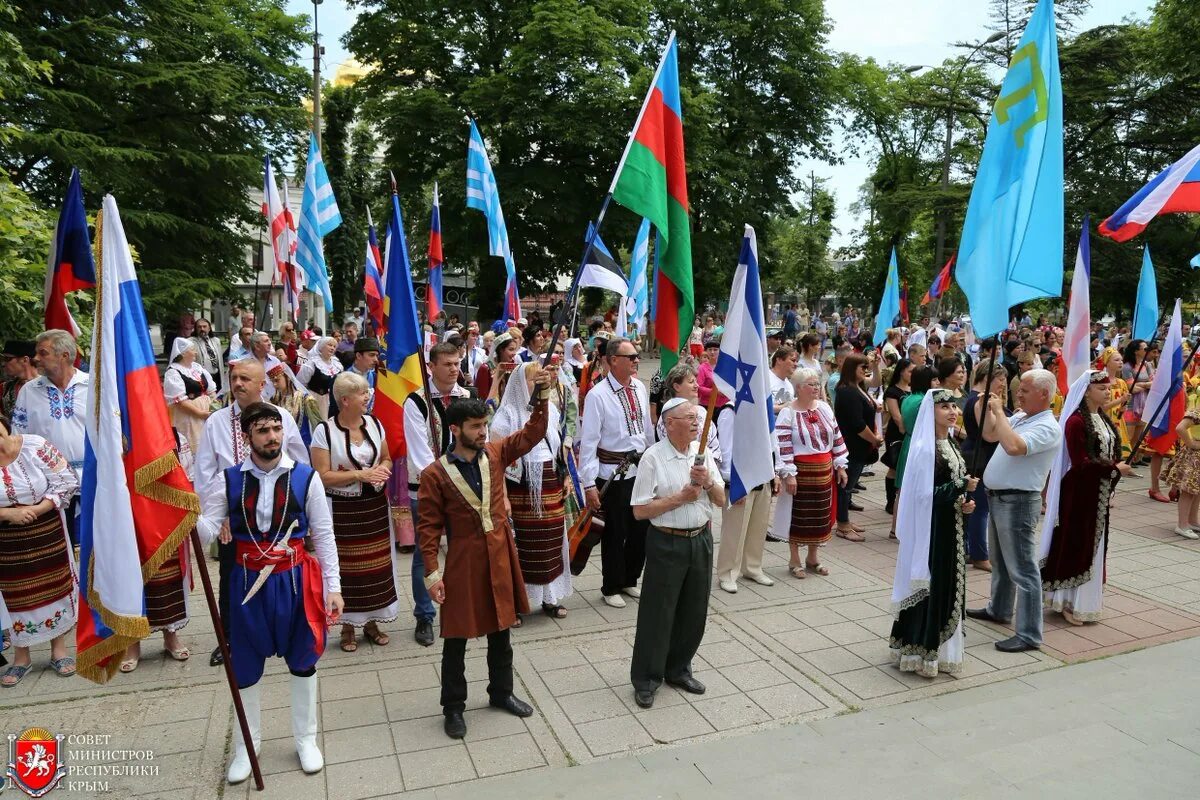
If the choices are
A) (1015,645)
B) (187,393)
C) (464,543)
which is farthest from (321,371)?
(1015,645)

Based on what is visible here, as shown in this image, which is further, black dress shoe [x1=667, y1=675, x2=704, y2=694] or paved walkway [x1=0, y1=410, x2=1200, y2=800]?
black dress shoe [x1=667, y1=675, x2=704, y2=694]

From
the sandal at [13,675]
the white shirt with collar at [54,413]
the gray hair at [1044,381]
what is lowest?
the sandal at [13,675]

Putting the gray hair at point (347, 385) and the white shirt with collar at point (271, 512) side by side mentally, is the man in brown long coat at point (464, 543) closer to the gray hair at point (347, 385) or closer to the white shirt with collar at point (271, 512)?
the white shirt with collar at point (271, 512)

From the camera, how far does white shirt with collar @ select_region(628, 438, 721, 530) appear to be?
4.90 m

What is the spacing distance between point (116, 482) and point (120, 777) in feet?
5.55

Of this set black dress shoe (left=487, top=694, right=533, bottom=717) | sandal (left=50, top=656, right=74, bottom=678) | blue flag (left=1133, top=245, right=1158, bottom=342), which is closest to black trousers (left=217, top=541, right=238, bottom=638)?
black dress shoe (left=487, top=694, right=533, bottom=717)

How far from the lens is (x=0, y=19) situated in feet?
46.2

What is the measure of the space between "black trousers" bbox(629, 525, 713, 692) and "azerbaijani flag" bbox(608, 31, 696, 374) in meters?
1.20

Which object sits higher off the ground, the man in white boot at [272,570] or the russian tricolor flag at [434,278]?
the russian tricolor flag at [434,278]

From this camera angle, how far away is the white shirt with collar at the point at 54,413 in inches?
225

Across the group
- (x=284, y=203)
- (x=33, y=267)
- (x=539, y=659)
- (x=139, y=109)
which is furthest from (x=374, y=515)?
(x=139, y=109)

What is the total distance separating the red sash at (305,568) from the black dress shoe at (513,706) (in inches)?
47.3

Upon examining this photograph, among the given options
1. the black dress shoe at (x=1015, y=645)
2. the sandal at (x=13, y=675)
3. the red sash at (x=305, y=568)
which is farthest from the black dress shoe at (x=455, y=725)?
the black dress shoe at (x=1015, y=645)

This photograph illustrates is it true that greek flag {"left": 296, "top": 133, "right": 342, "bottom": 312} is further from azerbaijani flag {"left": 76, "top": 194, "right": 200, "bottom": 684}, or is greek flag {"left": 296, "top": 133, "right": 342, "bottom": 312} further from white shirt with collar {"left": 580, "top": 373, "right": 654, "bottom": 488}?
azerbaijani flag {"left": 76, "top": 194, "right": 200, "bottom": 684}
